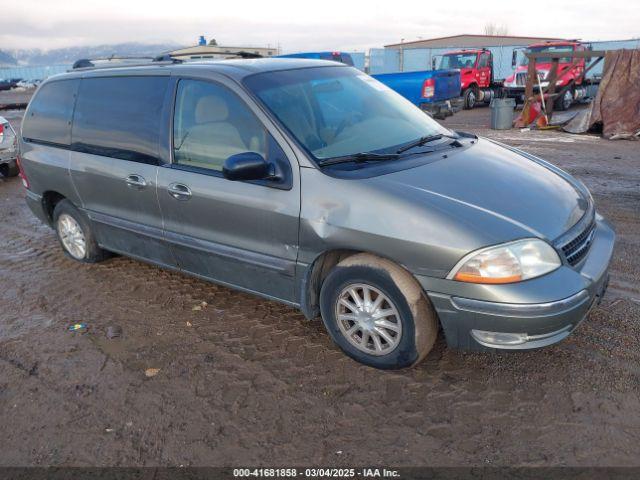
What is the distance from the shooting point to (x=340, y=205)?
123 inches

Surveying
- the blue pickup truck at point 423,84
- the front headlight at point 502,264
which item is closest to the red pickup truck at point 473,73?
the blue pickup truck at point 423,84

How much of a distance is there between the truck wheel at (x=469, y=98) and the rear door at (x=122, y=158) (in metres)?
17.8

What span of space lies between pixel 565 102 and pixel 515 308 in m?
18.1

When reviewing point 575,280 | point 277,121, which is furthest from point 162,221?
point 575,280

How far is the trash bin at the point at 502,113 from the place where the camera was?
1409cm

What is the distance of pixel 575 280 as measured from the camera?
9.46 feet

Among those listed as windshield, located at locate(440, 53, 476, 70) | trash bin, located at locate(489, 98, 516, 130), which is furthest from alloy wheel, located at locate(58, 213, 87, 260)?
windshield, located at locate(440, 53, 476, 70)

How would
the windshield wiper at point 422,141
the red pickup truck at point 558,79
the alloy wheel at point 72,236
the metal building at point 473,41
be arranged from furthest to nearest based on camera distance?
the metal building at point 473,41 → the red pickup truck at point 558,79 → the alloy wheel at point 72,236 → the windshield wiper at point 422,141

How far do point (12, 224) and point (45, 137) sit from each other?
251 cm

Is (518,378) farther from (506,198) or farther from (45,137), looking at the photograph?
(45,137)

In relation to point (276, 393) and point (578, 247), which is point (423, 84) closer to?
point (578, 247)

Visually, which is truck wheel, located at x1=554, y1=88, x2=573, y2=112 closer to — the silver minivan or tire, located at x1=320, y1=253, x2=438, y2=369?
the silver minivan

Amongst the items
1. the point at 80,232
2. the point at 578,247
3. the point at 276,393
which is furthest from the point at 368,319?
the point at 80,232

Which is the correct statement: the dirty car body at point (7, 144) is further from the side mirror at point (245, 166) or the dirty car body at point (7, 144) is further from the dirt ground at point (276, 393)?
the side mirror at point (245, 166)
